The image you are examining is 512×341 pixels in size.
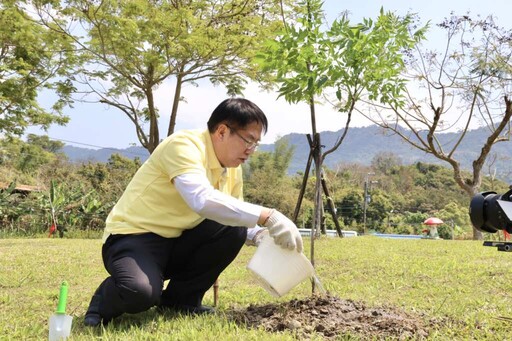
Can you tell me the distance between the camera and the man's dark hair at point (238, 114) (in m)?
2.11

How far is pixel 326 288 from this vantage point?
322 cm

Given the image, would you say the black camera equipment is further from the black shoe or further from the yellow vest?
the black shoe

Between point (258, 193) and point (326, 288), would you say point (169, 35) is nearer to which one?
point (326, 288)

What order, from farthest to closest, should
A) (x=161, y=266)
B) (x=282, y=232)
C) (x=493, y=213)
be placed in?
(x=161, y=266) < (x=282, y=232) < (x=493, y=213)

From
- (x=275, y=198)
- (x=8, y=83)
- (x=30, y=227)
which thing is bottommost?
(x=30, y=227)

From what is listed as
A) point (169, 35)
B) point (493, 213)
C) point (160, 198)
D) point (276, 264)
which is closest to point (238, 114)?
point (160, 198)

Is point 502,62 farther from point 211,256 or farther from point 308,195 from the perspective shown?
point 308,195

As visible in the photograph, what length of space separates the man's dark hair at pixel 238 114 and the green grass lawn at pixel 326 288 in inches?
32.7

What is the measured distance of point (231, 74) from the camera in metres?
11.9

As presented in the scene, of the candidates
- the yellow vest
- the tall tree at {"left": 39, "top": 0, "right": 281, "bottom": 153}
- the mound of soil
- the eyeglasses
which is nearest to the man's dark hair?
the eyeglasses

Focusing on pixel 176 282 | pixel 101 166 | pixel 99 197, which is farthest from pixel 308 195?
pixel 176 282

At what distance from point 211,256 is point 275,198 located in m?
20.7

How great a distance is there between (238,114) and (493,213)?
1.05 meters

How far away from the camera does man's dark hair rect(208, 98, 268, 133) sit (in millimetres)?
2113
